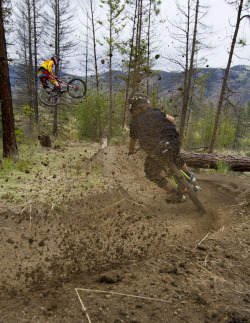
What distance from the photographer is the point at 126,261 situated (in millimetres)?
2973

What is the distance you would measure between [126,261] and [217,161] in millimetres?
5923

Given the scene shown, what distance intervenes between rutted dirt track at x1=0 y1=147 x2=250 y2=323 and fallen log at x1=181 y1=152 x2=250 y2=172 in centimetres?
223

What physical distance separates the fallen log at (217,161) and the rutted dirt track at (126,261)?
223 cm

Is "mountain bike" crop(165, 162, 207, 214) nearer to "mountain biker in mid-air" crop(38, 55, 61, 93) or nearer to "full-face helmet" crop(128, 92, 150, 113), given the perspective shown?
"full-face helmet" crop(128, 92, 150, 113)

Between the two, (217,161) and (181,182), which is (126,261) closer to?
(181,182)

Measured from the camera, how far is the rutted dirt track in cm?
191

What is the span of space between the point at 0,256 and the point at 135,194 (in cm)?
312

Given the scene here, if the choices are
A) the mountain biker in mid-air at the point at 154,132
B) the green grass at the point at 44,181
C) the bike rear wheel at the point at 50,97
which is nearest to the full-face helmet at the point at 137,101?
the mountain biker in mid-air at the point at 154,132

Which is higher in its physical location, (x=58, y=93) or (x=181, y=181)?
(x=58, y=93)

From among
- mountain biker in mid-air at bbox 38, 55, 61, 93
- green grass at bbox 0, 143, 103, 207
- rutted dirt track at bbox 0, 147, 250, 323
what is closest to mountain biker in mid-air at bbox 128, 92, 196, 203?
rutted dirt track at bbox 0, 147, 250, 323

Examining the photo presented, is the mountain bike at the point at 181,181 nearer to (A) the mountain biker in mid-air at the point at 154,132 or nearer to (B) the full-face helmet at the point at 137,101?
(A) the mountain biker in mid-air at the point at 154,132

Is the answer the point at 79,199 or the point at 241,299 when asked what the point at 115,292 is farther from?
the point at 79,199

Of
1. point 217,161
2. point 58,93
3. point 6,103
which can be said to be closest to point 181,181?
point 217,161

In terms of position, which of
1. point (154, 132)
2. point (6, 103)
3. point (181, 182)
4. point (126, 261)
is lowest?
point (126, 261)
